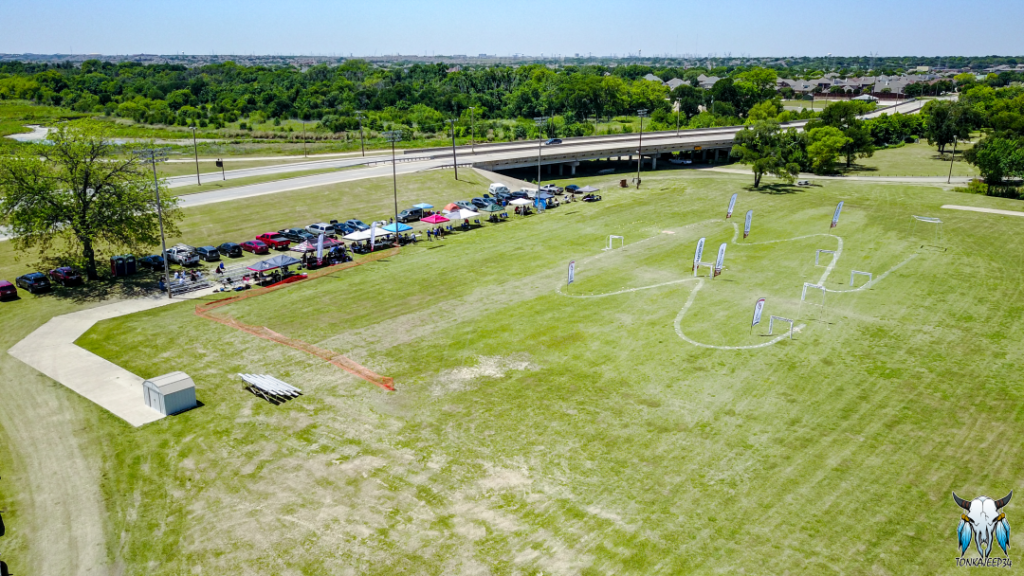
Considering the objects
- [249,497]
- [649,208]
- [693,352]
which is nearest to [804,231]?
[649,208]

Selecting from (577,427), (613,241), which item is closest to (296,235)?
(613,241)

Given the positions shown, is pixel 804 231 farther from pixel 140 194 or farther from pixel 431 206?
pixel 140 194

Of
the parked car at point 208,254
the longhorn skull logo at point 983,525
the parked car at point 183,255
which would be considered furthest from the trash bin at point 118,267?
the longhorn skull logo at point 983,525

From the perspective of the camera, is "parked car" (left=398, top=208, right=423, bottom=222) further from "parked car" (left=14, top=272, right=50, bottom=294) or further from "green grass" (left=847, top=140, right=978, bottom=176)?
"green grass" (left=847, top=140, right=978, bottom=176)

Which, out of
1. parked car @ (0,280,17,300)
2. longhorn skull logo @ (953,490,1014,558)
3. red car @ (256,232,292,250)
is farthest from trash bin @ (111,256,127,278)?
longhorn skull logo @ (953,490,1014,558)

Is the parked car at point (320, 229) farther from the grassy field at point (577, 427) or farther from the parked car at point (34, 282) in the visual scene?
the parked car at point (34, 282)
